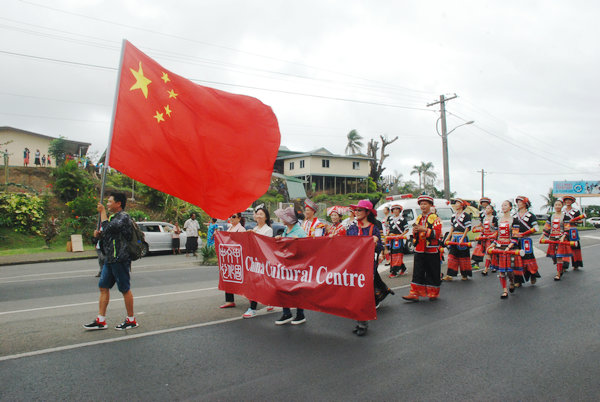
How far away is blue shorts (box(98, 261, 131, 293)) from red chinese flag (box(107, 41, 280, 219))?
121 cm

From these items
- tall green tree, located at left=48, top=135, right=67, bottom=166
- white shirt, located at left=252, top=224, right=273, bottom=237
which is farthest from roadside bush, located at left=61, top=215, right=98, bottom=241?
white shirt, located at left=252, top=224, right=273, bottom=237

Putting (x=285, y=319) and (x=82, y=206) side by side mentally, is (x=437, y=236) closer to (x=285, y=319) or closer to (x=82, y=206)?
(x=285, y=319)

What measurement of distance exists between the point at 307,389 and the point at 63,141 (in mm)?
32681

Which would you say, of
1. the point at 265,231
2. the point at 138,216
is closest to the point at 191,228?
the point at 138,216

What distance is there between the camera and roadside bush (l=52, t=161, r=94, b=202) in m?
23.3

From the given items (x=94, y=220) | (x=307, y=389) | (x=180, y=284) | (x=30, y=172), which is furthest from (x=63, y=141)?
(x=307, y=389)

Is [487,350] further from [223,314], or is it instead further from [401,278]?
[401,278]

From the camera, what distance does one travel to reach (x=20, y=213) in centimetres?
2075

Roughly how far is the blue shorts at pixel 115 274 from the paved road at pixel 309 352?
2.05ft

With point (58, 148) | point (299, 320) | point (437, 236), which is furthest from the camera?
point (58, 148)

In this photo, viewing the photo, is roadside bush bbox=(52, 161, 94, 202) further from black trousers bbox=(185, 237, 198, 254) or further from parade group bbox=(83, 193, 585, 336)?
parade group bbox=(83, 193, 585, 336)

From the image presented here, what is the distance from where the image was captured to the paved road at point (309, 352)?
3744 mm

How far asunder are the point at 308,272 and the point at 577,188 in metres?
72.2

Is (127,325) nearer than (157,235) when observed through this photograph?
Yes
